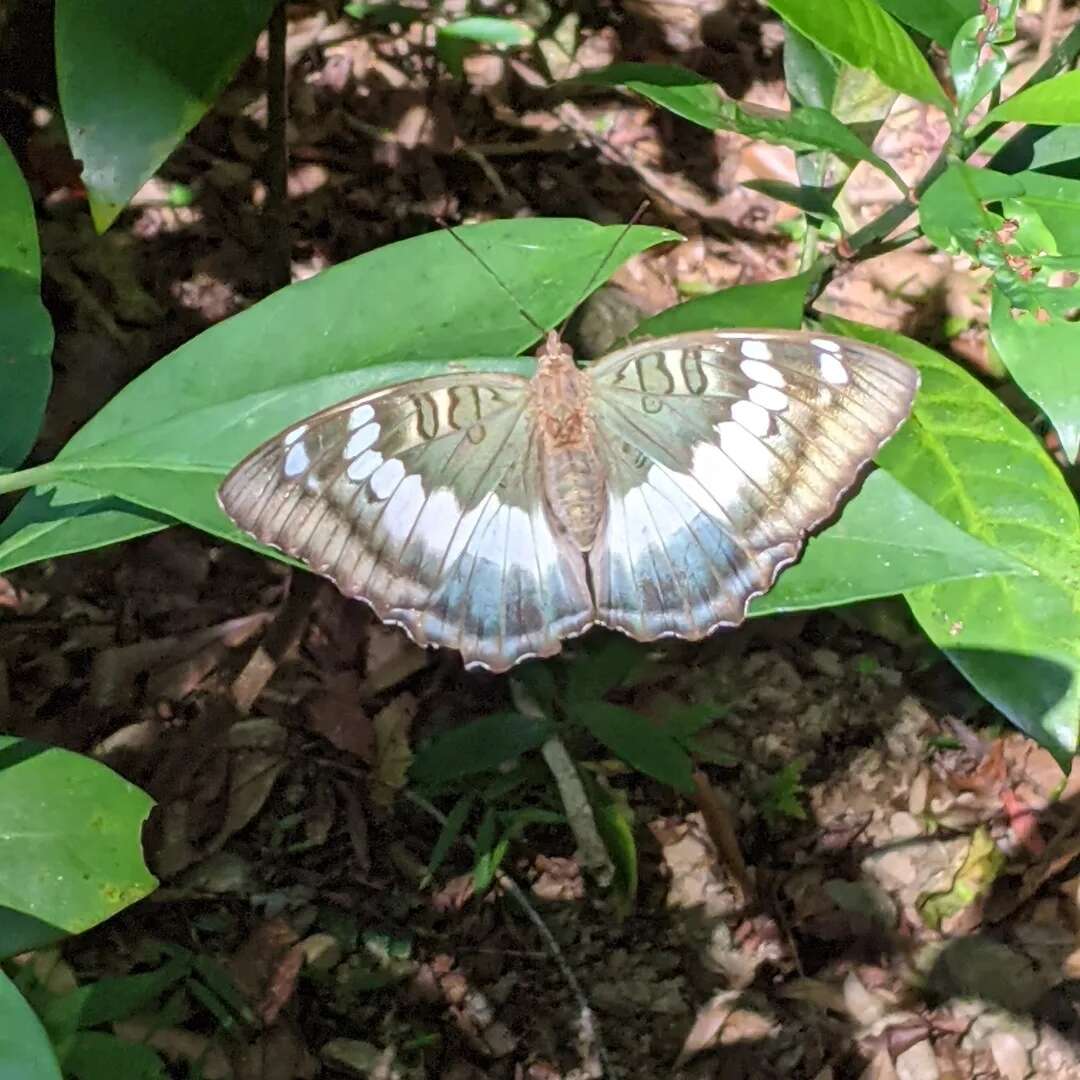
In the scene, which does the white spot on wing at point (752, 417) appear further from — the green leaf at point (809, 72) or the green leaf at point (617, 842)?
the green leaf at point (617, 842)

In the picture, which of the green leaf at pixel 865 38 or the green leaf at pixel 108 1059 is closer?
the green leaf at pixel 865 38

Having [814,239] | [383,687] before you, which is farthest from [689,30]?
[383,687]

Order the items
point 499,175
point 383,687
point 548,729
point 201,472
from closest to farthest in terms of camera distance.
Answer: point 201,472, point 548,729, point 383,687, point 499,175

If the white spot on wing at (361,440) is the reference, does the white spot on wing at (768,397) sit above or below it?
above

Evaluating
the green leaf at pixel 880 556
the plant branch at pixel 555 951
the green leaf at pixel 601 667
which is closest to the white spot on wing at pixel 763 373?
the green leaf at pixel 880 556

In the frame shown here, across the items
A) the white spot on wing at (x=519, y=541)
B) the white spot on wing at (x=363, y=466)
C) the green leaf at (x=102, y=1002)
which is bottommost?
the green leaf at (x=102, y=1002)

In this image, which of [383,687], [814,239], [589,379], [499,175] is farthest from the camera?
[499,175]

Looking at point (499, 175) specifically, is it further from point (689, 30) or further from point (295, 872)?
point (295, 872)

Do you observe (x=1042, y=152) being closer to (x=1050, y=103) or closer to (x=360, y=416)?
(x=1050, y=103)
